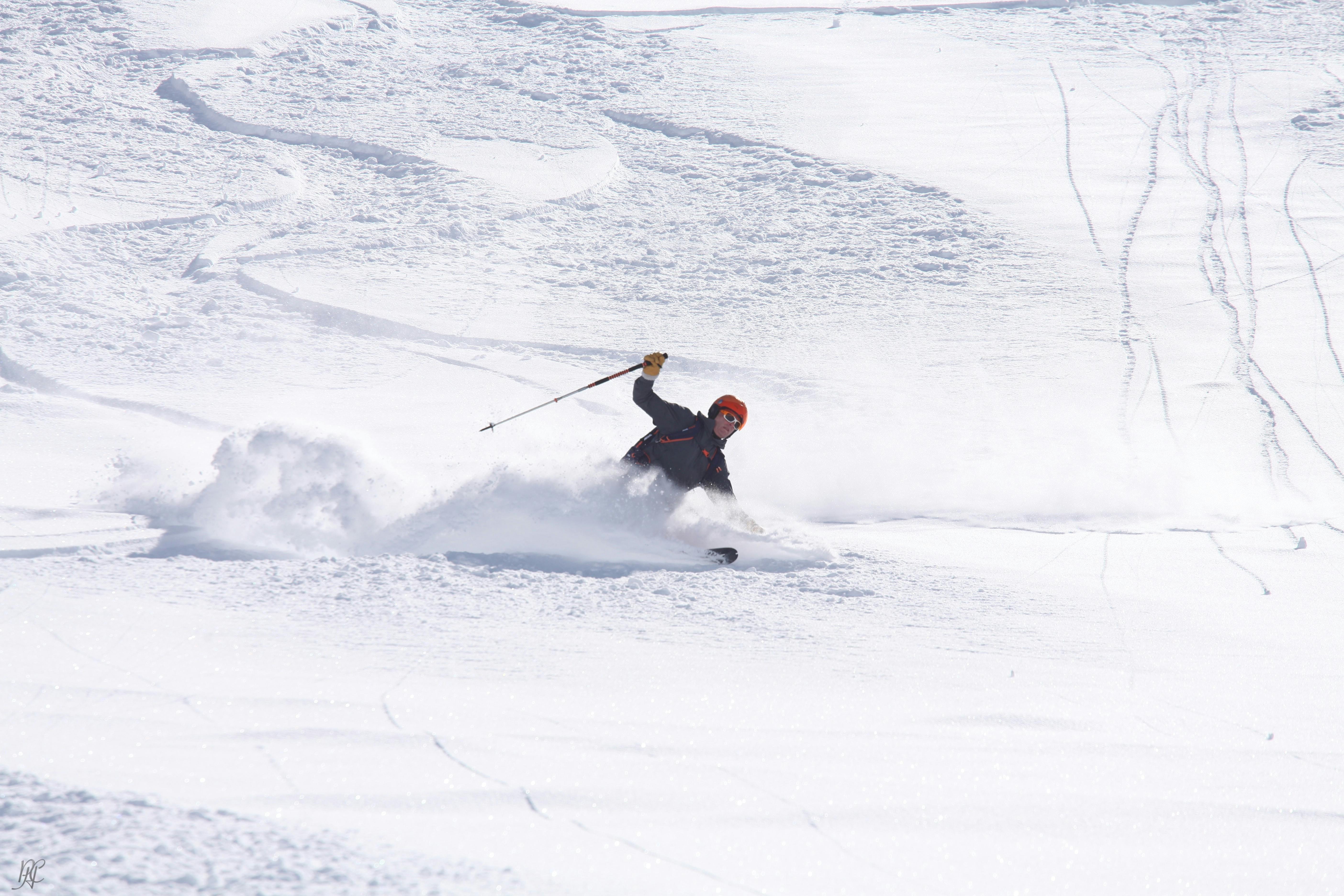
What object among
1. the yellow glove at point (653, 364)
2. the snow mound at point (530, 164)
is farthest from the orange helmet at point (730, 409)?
the snow mound at point (530, 164)

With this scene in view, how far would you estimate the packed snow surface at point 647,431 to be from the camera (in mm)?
2797

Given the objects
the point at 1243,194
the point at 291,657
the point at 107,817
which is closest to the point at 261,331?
the point at 291,657

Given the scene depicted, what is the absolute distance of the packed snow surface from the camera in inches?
110

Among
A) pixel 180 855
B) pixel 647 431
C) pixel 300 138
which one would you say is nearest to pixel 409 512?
pixel 180 855

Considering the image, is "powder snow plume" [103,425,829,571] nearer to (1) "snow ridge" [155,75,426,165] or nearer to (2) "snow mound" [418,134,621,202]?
(2) "snow mound" [418,134,621,202]

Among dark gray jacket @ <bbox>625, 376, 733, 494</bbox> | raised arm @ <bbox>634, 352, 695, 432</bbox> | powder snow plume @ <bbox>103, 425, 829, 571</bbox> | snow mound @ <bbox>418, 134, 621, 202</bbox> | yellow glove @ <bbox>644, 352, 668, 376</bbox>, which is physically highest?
snow mound @ <bbox>418, 134, 621, 202</bbox>

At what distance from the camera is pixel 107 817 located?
94.5 inches

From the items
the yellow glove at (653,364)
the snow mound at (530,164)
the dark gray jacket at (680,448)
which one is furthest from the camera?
the snow mound at (530,164)

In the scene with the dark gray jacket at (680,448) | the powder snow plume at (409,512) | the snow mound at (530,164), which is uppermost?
the snow mound at (530,164)

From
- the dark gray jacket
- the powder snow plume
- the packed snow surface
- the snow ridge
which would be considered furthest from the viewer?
the snow ridge

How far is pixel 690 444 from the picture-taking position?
19.6 ft

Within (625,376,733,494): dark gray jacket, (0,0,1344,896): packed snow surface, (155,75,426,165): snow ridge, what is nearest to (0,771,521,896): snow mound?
(0,0,1344,896): packed snow surface

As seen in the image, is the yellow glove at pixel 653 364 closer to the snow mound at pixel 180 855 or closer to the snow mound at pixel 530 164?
the snow mound at pixel 180 855

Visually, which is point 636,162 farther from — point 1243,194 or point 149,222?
point 1243,194
